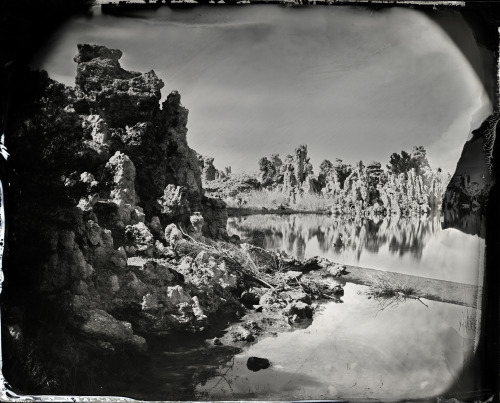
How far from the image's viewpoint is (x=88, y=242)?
1.95 metres

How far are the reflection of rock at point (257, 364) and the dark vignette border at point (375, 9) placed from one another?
20.7 inches

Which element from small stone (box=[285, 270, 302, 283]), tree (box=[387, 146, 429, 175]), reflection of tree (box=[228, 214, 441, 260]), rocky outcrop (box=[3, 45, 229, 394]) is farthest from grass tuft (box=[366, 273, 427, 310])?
rocky outcrop (box=[3, 45, 229, 394])

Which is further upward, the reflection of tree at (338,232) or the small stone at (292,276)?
the reflection of tree at (338,232)

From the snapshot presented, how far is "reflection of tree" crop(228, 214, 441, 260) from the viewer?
2012 mm

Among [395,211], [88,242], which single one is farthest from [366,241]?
[88,242]

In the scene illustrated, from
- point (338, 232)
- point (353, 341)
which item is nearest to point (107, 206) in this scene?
point (338, 232)

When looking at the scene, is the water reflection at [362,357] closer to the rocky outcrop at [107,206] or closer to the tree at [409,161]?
the rocky outcrop at [107,206]

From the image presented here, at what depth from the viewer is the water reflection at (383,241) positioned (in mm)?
1999

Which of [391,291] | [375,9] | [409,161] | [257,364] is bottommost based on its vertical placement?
[257,364]

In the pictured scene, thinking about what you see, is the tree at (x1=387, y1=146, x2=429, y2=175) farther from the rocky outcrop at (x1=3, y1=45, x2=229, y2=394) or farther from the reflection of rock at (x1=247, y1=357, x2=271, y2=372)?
the reflection of rock at (x1=247, y1=357, x2=271, y2=372)

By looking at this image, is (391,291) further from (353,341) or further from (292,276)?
(292,276)

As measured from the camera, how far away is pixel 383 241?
202 cm

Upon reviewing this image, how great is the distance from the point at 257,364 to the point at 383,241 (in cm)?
Answer: 75

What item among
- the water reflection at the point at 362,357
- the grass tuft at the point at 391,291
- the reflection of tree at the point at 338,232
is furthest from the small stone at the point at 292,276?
the grass tuft at the point at 391,291
